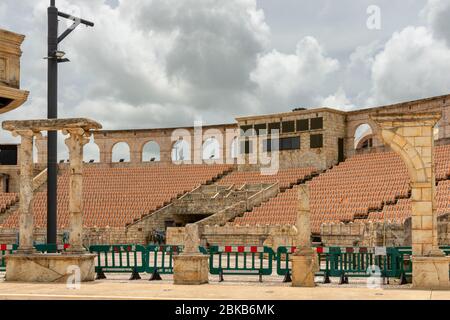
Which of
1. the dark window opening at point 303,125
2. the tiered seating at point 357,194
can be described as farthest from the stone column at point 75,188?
the dark window opening at point 303,125

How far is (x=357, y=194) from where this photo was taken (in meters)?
33.3

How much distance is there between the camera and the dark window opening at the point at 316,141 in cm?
4347

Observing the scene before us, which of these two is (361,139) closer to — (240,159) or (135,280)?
(240,159)

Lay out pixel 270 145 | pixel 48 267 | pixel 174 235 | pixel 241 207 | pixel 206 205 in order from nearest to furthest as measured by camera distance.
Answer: pixel 48 267
pixel 174 235
pixel 241 207
pixel 206 205
pixel 270 145

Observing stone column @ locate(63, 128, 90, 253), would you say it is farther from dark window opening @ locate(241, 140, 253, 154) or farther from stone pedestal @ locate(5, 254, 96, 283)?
dark window opening @ locate(241, 140, 253, 154)

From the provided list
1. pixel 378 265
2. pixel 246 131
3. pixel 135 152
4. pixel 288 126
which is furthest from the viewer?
pixel 135 152

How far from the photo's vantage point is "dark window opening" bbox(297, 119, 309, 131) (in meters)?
44.1

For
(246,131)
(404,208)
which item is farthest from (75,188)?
(246,131)

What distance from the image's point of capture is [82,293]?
13.3 meters

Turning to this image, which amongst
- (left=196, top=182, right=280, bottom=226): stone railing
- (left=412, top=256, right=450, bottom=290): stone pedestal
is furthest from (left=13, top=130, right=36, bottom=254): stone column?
(left=196, top=182, right=280, bottom=226): stone railing

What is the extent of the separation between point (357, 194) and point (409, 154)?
19.3 m

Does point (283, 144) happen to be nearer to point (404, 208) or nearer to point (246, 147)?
point (246, 147)

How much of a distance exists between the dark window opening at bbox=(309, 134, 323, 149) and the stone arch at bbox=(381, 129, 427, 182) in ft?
95.5
